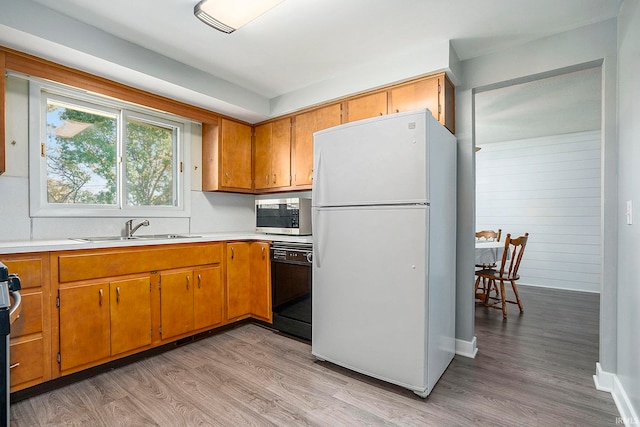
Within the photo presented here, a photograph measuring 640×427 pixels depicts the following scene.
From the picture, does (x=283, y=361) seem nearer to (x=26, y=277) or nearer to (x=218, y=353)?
(x=218, y=353)

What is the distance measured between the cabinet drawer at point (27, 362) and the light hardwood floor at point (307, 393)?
0.14m

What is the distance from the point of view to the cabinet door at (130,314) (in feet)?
7.43

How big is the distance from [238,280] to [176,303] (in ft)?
2.09

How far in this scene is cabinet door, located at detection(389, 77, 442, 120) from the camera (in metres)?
2.44

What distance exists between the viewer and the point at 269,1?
1833 millimetres

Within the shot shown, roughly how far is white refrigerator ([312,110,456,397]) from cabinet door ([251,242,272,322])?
787mm

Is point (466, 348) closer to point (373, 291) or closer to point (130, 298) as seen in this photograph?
point (373, 291)

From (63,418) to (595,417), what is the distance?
303cm

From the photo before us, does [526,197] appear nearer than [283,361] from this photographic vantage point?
No

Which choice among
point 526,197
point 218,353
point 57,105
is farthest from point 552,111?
point 57,105

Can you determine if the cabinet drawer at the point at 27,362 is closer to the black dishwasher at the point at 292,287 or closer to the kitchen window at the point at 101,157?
the kitchen window at the point at 101,157

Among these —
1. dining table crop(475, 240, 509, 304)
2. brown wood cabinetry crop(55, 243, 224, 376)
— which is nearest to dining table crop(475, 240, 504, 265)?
dining table crop(475, 240, 509, 304)

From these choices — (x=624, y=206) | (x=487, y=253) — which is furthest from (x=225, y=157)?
(x=487, y=253)

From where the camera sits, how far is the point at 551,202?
5238 mm
